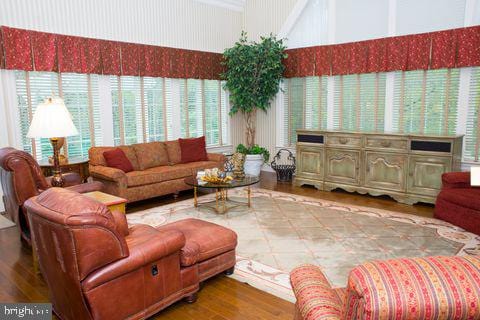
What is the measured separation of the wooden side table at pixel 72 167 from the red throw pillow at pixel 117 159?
1.01 feet

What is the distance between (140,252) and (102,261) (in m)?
0.26

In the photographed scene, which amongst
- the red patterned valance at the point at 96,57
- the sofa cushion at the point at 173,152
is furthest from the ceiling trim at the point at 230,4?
the sofa cushion at the point at 173,152

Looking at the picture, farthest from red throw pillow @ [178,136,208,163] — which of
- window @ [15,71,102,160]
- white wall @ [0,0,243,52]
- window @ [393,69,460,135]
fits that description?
window @ [393,69,460,135]

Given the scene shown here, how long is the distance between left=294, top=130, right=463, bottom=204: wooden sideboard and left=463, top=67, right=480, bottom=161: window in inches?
11.8

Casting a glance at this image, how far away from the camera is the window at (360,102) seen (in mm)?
6449

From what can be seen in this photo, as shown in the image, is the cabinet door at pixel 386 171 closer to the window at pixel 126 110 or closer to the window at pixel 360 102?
the window at pixel 360 102

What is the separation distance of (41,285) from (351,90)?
566 cm

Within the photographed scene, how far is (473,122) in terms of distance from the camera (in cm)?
554

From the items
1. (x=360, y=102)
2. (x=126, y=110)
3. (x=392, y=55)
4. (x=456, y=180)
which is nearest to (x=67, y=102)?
(x=126, y=110)

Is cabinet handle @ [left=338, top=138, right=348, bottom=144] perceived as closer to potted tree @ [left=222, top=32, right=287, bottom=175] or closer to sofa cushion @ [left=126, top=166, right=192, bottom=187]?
potted tree @ [left=222, top=32, right=287, bottom=175]

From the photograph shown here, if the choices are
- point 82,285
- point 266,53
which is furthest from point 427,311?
point 266,53

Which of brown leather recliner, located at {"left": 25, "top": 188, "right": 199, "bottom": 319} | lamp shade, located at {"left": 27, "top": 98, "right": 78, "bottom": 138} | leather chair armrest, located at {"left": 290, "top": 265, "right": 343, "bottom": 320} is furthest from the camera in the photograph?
lamp shade, located at {"left": 27, "top": 98, "right": 78, "bottom": 138}

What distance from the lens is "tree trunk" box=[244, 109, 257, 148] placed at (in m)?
8.19

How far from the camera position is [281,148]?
7887 mm
